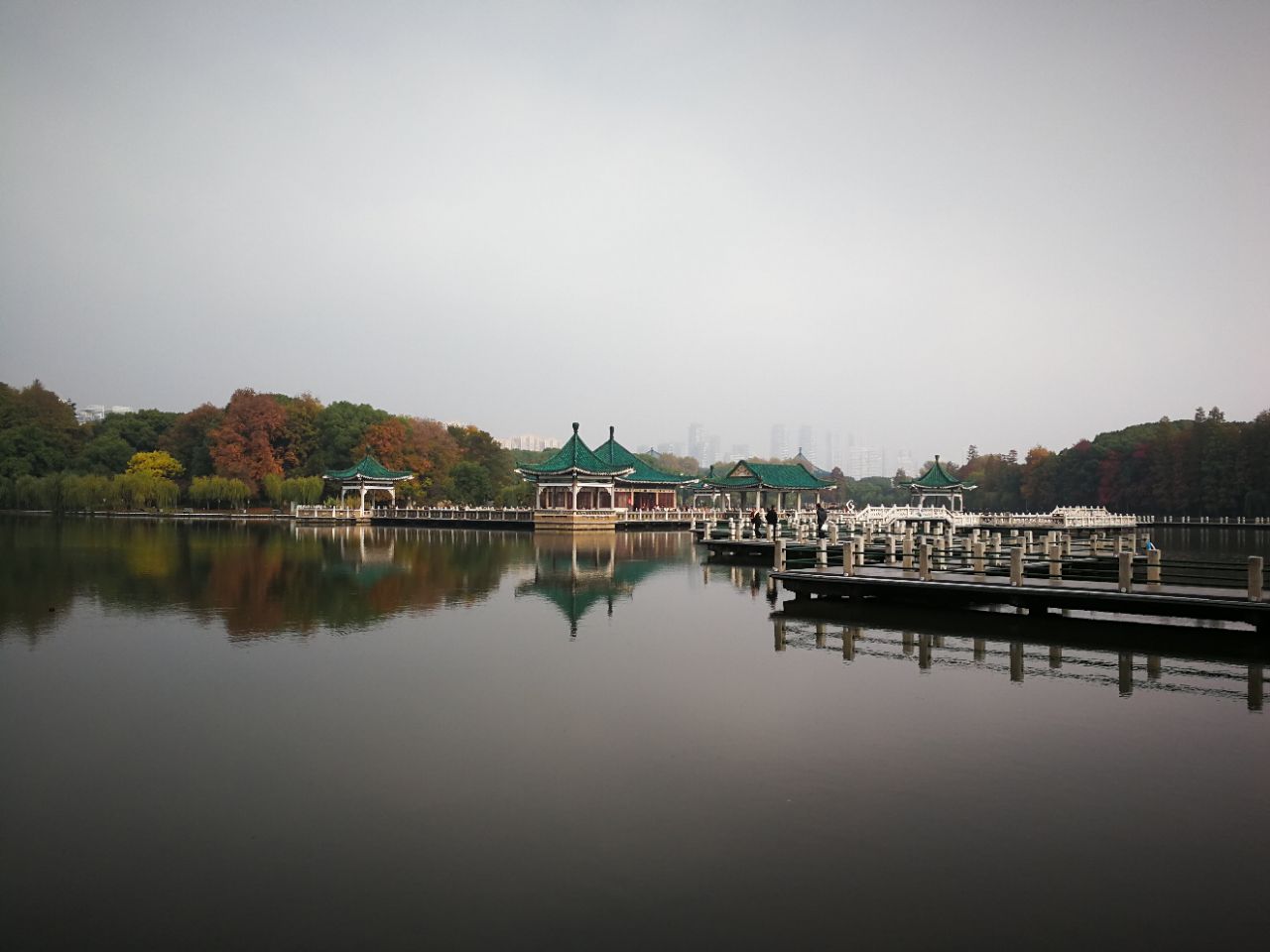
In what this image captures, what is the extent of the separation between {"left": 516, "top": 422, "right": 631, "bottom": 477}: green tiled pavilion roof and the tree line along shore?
18.5 metres

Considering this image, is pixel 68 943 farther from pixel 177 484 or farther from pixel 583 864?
pixel 177 484

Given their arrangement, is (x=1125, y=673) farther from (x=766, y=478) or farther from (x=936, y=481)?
(x=936, y=481)

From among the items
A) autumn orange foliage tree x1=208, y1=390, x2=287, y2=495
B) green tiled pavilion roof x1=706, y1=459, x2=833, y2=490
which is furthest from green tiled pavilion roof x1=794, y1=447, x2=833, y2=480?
autumn orange foliage tree x1=208, y1=390, x2=287, y2=495

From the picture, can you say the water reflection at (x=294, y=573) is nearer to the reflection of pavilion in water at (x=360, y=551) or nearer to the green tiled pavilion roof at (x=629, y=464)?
the reflection of pavilion in water at (x=360, y=551)

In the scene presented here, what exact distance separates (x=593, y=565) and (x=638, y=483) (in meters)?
31.4

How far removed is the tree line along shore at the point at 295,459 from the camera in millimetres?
72812

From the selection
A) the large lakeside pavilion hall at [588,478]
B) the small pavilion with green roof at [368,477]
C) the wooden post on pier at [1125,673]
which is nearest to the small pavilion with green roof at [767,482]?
the large lakeside pavilion hall at [588,478]

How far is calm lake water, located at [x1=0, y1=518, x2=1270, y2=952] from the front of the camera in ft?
19.5

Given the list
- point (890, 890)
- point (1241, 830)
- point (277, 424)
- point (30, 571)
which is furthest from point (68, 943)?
point (277, 424)

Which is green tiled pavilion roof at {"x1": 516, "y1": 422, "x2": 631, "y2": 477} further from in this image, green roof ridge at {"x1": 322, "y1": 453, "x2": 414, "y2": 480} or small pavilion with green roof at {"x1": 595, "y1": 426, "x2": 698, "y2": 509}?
green roof ridge at {"x1": 322, "y1": 453, "x2": 414, "y2": 480}

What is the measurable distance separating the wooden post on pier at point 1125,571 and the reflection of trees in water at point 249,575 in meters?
13.8

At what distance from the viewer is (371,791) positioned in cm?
808

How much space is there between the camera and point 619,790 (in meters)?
8.13

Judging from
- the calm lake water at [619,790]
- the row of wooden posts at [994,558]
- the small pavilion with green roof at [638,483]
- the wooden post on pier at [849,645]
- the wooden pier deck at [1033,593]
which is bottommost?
the calm lake water at [619,790]
